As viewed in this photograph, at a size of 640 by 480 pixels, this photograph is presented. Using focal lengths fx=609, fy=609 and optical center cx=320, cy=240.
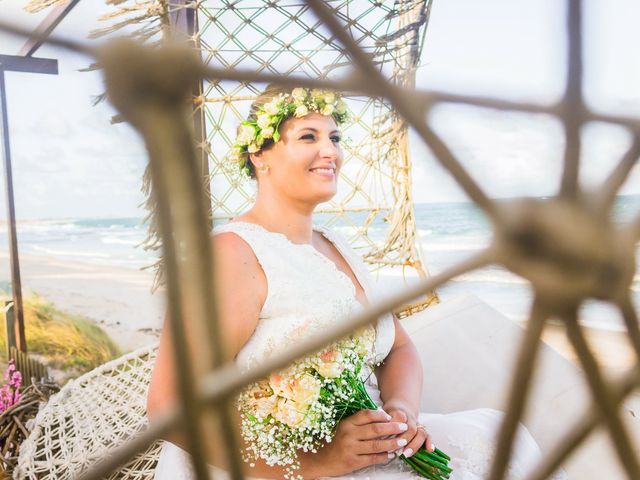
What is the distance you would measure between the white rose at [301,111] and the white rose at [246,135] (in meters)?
0.10

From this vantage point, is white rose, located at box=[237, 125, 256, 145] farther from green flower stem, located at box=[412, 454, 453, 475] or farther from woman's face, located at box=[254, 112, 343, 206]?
green flower stem, located at box=[412, 454, 453, 475]

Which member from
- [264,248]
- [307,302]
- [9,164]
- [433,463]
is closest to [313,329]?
[307,302]

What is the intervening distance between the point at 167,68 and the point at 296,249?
1.01 meters

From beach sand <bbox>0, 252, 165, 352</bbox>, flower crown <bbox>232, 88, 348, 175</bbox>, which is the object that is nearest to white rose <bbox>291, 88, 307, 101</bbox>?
flower crown <bbox>232, 88, 348, 175</bbox>

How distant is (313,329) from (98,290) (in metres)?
9.74

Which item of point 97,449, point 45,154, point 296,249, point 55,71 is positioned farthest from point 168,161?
point 45,154

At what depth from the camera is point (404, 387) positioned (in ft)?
3.88

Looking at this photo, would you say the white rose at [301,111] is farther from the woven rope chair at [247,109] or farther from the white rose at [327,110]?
the woven rope chair at [247,109]

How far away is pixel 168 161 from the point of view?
145mm

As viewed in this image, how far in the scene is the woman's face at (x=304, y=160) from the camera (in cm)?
119

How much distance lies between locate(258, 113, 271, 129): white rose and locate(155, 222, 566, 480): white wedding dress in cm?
21

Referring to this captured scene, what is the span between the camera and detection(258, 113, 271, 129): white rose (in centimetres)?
121

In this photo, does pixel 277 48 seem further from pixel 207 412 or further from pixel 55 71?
pixel 207 412

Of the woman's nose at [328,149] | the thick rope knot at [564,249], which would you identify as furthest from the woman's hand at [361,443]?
the thick rope knot at [564,249]
